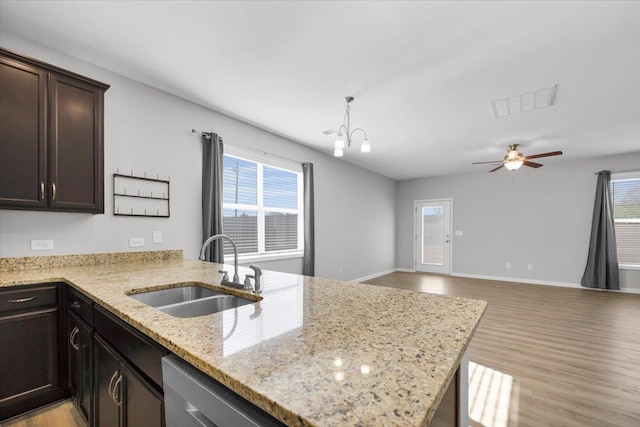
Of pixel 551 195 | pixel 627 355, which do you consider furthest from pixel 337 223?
pixel 551 195

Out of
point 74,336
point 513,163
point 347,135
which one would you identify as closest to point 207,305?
point 74,336

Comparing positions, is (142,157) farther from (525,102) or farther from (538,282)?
(538,282)

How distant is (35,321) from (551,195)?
8250 millimetres

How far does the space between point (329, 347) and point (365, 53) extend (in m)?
2.29

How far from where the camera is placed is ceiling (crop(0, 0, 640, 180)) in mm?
1885

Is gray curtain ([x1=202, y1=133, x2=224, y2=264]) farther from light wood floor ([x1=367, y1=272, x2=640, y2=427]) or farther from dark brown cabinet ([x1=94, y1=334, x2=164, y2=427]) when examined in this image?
light wood floor ([x1=367, y1=272, x2=640, y2=427])

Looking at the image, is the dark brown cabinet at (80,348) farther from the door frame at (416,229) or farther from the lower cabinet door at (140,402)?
Answer: the door frame at (416,229)

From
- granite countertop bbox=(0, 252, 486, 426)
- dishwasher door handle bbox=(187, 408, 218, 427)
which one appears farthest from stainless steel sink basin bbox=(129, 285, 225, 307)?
dishwasher door handle bbox=(187, 408, 218, 427)

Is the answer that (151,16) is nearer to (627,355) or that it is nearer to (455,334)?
(455,334)

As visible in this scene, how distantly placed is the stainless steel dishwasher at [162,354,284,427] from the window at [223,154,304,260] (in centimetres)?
293

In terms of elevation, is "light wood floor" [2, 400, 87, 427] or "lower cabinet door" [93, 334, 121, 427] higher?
"lower cabinet door" [93, 334, 121, 427]

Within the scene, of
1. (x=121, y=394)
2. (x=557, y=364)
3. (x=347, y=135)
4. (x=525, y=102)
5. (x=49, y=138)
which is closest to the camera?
(x=121, y=394)

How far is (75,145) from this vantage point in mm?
2188

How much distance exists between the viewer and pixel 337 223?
5.70m
